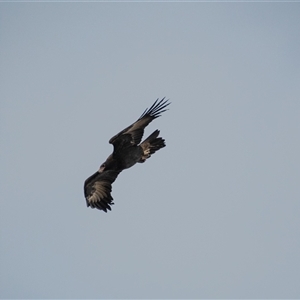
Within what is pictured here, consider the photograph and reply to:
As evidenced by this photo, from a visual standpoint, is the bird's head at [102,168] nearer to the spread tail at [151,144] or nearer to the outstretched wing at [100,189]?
the outstretched wing at [100,189]

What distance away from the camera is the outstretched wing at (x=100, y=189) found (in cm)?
2130

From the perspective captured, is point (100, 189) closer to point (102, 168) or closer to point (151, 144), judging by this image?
point (102, 168)

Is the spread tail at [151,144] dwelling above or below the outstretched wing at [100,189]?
above

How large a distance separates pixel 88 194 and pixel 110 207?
90 cm

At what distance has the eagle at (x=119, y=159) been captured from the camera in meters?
21.2

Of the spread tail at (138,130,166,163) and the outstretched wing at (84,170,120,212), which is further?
the spread tail at (138,130,166,163)

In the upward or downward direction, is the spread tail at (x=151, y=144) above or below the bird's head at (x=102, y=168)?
above

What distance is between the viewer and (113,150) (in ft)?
69.5

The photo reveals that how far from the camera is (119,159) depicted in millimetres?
21375

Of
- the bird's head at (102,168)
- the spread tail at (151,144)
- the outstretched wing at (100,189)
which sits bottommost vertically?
the outstretched wing at (100,189)

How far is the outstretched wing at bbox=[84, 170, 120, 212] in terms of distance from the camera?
21297mm

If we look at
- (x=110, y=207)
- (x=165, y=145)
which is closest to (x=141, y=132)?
(x=165, y=145)

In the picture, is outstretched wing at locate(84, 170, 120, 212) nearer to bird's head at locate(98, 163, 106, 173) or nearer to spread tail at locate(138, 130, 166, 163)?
bird's head at locate(98, 163, 106, 173)

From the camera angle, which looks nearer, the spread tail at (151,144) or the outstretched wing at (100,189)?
the outstretched wing at (100,189)
